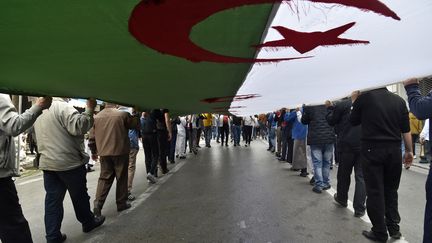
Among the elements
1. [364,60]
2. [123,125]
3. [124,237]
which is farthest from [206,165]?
[364,60]

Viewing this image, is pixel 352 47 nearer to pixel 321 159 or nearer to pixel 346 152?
pixel 346 152

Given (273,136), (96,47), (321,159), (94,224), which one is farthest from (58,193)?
(273,136)

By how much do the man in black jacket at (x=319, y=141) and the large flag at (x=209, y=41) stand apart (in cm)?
373

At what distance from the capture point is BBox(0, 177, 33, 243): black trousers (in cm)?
308

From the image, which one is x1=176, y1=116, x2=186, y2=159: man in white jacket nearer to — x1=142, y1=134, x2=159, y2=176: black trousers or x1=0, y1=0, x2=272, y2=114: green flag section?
x1=142, y1=134, x2=159, y2=176: black trousers

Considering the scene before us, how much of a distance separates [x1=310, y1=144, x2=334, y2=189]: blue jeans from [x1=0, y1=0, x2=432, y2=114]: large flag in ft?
12.8

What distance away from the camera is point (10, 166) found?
314 cm

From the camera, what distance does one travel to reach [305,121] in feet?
22.4

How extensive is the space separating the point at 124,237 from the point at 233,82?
8.55 ft

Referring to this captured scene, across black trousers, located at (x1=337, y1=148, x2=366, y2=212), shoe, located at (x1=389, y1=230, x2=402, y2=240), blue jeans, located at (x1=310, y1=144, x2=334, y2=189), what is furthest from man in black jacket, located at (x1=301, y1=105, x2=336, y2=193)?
shoe, located at (x1=389, y1=230, x2=402, y2=240)

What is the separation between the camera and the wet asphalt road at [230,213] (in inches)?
173

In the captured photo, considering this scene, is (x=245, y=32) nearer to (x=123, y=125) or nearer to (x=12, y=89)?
(x=12, y=89)

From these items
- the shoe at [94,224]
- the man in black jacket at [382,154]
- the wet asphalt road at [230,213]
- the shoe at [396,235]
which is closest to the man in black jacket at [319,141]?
the wet asphalt road at [230,213]

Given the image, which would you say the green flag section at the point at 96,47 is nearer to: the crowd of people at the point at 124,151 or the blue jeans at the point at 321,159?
the crowd of people at the point at 124,151
